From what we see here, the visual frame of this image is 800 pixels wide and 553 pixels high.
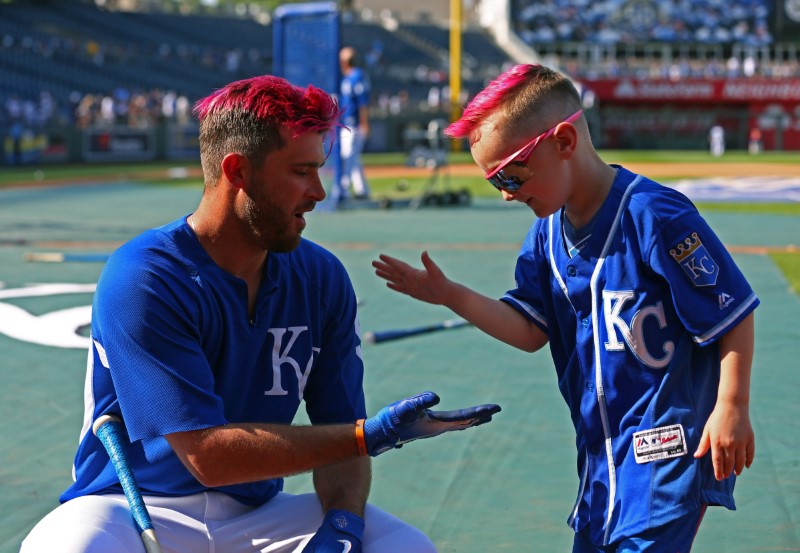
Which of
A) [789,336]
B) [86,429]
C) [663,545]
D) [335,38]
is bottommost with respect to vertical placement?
[789,336]

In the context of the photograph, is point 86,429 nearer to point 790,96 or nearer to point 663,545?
point 663,545

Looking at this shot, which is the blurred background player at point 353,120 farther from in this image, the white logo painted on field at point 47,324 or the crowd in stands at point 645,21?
the crowd in stands at point 645,21

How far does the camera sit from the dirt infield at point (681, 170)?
26.6 metres

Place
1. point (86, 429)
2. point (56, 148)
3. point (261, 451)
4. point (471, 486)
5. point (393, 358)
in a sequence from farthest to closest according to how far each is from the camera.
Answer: point (56, 148) < point (393, 358) < point (471, 486) < point (86, 429) < point (261, 451)

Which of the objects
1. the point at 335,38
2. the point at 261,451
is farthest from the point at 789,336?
the point at 335,38

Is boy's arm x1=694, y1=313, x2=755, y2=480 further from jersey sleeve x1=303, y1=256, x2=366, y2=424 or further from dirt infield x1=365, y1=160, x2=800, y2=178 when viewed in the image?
dirt infield x1=365, y1=160, x2=800, y2=178

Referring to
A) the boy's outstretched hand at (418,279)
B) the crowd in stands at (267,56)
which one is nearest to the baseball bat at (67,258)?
the boy's outstretched hand at (418,279)

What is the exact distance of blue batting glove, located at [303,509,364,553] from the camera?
2744mm

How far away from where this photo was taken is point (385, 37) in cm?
5341

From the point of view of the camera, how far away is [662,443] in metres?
2.70

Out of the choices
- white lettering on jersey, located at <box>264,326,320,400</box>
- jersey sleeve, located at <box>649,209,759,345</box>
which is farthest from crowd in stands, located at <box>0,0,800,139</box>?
jersey sleeve, located at <box>649,209,759,345</box>

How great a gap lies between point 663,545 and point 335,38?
14.3 meters

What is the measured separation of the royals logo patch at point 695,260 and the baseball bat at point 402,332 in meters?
4.39

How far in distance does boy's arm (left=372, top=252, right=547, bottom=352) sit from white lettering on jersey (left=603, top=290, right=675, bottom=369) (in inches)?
16.2
